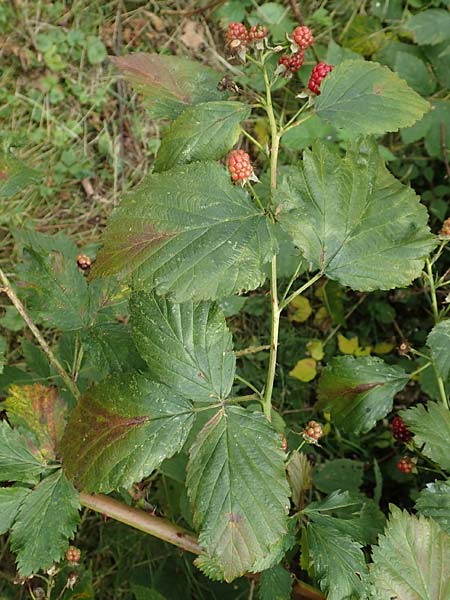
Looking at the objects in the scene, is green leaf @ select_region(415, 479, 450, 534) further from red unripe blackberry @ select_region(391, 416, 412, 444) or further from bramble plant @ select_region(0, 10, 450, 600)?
red unripe blackberry @ select_region(391, 416, 412, 444)

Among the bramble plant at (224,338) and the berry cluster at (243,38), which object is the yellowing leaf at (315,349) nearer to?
the bramble plant at (224,338)

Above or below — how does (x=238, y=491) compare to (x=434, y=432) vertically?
above

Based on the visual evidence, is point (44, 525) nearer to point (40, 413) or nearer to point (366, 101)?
point (40, 413)

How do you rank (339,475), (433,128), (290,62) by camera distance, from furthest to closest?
1. (433,128)
2. (339,475)
3. (290,62)

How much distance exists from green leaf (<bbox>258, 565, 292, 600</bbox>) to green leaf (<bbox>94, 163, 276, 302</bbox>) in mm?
648

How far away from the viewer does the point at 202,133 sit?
103cm

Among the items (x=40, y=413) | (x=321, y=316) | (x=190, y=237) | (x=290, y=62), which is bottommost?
(x=321, y=316)

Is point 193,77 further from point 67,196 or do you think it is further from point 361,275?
point 67,196

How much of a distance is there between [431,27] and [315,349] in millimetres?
1188

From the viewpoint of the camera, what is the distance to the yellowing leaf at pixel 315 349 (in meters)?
2.21

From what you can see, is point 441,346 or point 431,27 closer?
point 441,346

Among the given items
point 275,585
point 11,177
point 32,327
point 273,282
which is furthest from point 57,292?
point 275,585

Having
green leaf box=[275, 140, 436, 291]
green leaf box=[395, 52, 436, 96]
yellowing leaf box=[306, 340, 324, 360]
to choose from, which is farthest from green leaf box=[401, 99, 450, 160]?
green leaf box=[275, 140, 436, 291]

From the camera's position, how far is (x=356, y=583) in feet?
3.55
